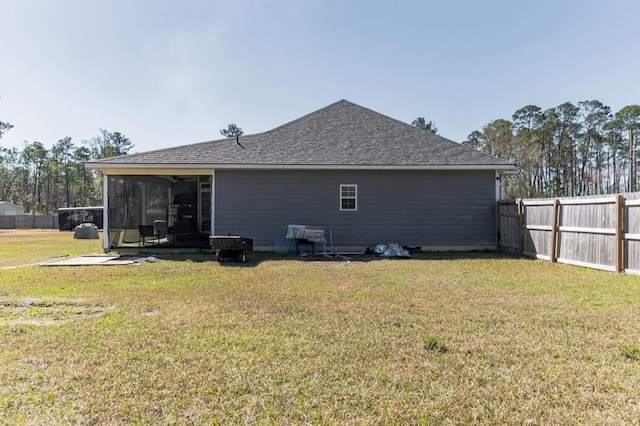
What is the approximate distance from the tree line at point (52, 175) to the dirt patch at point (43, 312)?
4819 centimetres

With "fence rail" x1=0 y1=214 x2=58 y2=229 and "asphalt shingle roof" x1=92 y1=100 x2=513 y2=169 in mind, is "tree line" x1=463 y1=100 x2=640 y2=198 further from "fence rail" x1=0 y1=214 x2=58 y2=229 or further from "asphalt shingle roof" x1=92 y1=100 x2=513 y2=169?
"fence rail" x1=0 y1=214 x2=58 y2=229

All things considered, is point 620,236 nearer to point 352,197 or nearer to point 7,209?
point 352,197

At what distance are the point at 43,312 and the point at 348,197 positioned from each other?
8379mm

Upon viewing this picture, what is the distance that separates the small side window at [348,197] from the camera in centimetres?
1138

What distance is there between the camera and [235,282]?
629 centimetres

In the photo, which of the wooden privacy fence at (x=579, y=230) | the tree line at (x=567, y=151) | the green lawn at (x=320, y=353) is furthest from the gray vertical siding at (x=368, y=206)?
the tree line at (x=567, y=151)

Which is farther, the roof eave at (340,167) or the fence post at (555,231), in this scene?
the roof eave at (340,167)

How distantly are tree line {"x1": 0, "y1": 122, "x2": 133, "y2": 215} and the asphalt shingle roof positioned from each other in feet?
136

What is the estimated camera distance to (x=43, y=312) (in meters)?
4.36

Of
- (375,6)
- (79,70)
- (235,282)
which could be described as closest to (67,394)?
(235,282)

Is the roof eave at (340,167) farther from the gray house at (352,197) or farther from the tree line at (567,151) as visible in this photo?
the tree line at (567,151)

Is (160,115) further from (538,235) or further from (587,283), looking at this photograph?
(587,283)

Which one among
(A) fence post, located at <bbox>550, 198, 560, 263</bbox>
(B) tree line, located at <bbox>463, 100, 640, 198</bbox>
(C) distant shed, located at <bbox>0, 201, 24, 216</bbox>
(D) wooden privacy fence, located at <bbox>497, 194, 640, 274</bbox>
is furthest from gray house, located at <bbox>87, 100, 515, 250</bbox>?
(C) distant shed, located at <bbox>0, 201, 24, 216</bbox>

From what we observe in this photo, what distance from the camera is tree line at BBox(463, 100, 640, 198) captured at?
33.7 meters
